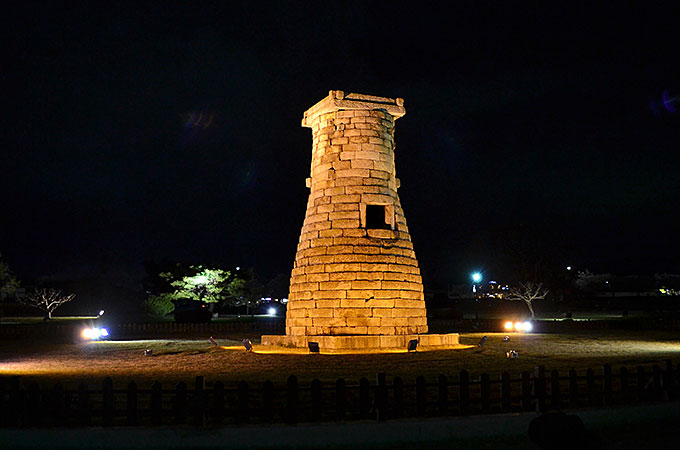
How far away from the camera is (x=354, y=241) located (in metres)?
18.5

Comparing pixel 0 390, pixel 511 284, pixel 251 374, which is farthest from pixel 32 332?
pixel 511 284

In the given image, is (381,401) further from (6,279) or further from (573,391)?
(6,279)

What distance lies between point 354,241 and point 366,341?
3017 mm

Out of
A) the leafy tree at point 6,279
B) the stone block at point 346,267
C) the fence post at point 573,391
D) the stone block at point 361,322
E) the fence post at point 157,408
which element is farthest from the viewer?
the leafy tree at point 6,279

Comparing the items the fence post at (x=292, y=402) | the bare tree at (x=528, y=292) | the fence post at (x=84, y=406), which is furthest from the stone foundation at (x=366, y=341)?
the bare tree at (x=528, y=292)

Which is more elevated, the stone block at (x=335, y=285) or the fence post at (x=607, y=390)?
the stone block at (x=335, y=285)

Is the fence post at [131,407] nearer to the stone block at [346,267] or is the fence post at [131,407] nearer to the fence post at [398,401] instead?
the fence post at [398,401]

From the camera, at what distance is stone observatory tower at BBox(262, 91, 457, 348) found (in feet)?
59.4

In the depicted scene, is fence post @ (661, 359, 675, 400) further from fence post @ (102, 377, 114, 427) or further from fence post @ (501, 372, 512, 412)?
fence post @ (102, 377, 114, 427)

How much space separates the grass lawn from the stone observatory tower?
172cm

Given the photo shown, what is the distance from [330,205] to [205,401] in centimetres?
1190

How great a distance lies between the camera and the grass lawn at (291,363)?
496 inches

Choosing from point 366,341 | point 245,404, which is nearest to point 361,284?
point 366,341

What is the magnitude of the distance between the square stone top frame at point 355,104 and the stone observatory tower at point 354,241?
30 mm
